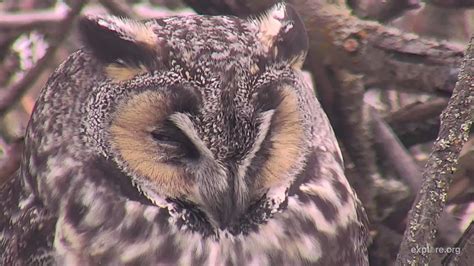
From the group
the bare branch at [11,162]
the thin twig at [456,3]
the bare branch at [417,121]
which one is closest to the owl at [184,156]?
the bare branch at [11,162]

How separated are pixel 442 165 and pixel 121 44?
0.62 metres

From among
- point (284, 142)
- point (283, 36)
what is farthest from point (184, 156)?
point (283, 36)

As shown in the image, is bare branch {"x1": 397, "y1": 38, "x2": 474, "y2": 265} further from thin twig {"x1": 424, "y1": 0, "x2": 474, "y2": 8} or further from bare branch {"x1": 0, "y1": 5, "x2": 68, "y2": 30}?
bare branch {"x1": 0, "y1": 5, "x2": 68, "y2": 30}

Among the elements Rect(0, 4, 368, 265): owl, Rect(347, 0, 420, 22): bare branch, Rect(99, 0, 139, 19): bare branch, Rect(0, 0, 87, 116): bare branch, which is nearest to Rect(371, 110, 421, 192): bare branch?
Rect(0, 4, 368, 265): owl

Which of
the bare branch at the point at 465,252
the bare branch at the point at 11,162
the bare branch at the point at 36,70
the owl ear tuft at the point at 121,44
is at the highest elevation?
the owl ear tuft at the point at 121,44

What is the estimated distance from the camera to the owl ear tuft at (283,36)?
198cm

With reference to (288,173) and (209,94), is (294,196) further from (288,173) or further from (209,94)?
(209,94)

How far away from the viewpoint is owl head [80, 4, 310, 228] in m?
1.85

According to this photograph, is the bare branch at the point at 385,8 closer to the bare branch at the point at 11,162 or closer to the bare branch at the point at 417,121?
the bare branch at the point at 417,121

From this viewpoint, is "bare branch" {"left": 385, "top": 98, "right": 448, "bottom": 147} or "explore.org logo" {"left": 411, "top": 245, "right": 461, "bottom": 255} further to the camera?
"bare branch" {"left": 385, "top": 98, "right": 448, "bottom": 147}

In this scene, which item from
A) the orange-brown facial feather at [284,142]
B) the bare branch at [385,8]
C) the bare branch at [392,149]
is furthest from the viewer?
the bare branch at [385,8]

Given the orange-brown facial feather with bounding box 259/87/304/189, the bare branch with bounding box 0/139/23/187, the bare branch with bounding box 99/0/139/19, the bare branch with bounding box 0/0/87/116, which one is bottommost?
the bare branch with bounding box 0/139/23/187

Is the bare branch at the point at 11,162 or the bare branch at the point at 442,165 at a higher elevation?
the bare branch at the point at 442,165

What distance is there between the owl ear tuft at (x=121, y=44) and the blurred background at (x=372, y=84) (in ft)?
0.39
